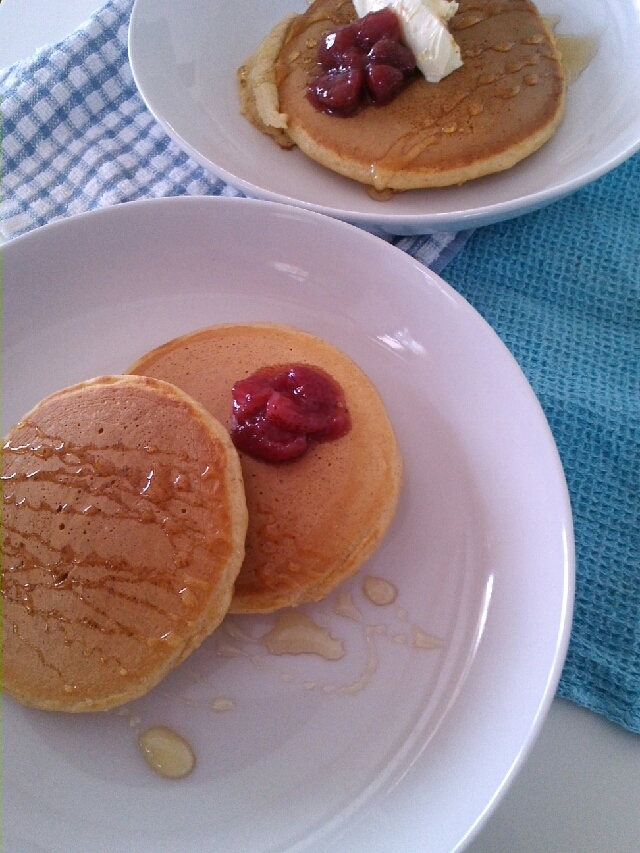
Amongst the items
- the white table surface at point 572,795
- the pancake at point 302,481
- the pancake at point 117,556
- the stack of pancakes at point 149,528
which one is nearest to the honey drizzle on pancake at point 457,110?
the pancake at point 302,481

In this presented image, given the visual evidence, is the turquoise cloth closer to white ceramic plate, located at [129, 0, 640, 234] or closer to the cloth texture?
the cloth texture

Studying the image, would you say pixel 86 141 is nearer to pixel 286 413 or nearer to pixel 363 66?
pixel 363 66

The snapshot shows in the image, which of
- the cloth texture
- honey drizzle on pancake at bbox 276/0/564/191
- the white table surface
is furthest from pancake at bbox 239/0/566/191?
the white table surface

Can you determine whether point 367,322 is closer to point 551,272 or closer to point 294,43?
point 551,272

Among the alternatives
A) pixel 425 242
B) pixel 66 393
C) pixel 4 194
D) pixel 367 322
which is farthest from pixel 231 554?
pixel 4 194

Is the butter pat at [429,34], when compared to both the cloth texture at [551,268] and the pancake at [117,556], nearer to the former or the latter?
the cloth texture at [551,268]

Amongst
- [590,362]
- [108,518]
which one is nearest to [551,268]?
[590,362]
